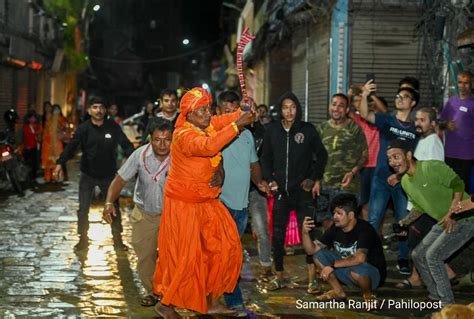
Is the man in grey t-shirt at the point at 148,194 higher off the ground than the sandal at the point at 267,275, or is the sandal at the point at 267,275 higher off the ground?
the man in grey t-shirt at the point at 148,194

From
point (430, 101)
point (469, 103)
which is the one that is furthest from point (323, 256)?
point (430, 101)

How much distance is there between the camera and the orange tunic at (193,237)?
6422mm

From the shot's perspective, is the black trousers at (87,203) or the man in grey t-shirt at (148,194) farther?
the black trousers at (87,203)

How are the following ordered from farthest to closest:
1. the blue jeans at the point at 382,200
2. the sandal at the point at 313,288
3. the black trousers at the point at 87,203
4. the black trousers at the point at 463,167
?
1. the black trousers at the point at 87,203
2. the black trousers at the point at 463,167
3. the blue jeans at the point at 382,200
4. the sandal at the point at 313,288

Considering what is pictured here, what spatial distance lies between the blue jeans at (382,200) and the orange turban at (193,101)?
3314 millimetres

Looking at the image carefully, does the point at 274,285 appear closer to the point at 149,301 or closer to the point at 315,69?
the point at 149,301

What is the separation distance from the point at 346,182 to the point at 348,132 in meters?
0.60

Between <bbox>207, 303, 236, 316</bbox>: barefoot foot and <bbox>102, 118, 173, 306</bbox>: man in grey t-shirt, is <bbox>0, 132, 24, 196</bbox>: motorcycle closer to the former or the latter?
<bbox>102, 118, 173, 306</bbox>: man in grey t-shirt

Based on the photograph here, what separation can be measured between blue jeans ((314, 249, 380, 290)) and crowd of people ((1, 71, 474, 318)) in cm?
1

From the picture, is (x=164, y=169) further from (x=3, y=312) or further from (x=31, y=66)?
(x=31, y=66)

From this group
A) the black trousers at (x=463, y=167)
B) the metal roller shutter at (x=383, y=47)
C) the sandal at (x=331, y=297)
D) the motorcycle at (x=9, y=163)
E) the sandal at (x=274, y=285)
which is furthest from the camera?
the motorcycle at (x=9, y=163)

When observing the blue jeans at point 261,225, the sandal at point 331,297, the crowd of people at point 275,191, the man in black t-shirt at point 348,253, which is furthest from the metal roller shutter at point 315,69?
the sandal at point 331,297

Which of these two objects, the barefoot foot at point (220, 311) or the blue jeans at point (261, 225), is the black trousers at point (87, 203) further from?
the barefoot foot at point (220, 311)

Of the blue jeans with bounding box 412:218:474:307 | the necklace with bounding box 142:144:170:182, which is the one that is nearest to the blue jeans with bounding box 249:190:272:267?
the necklace with bounding box 142:144:170:182
